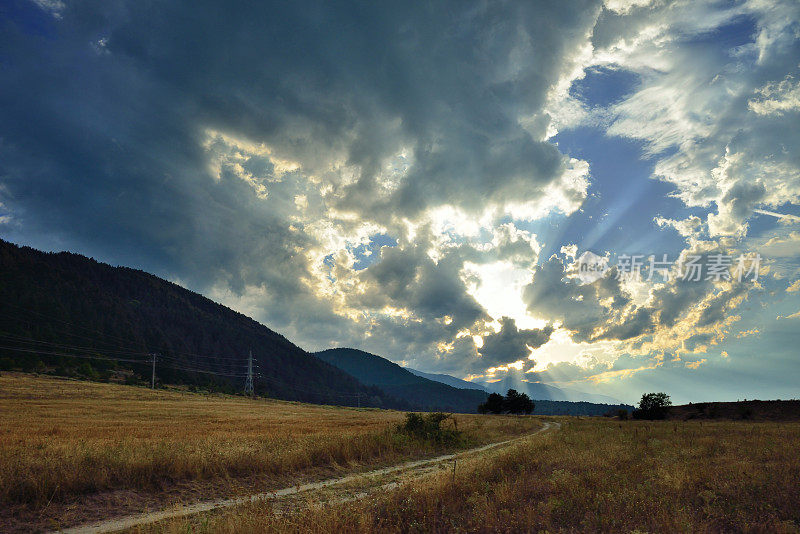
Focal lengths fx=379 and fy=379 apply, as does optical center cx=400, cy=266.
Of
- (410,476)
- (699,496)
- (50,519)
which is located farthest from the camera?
(410,476)

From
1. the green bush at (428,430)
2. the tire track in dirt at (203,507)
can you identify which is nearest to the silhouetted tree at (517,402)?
the green bush at (428,430)

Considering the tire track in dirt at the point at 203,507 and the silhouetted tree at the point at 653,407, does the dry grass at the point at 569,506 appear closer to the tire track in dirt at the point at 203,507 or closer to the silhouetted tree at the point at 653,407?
the tire track in dirt at the point at 203,507

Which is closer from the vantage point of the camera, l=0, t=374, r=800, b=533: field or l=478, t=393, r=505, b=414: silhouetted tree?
l=0, t=374, r=800, b=533: field

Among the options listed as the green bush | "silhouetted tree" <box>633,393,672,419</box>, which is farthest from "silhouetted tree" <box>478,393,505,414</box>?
the green bush

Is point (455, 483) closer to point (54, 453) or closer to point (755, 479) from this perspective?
point (755, 479)

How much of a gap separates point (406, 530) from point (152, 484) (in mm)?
10123

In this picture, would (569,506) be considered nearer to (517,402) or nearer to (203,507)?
(203,507)

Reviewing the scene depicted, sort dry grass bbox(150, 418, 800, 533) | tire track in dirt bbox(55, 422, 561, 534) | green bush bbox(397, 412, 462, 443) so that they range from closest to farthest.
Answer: dry grass bbox(150, 418, 800, 533), tire track in dirt bbox(55, 422, 561, 534), green bush bbox(397, 412, 462, 443)

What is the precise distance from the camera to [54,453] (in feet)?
45.6

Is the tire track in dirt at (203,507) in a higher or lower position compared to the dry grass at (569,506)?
lower

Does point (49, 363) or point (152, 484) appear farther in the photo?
point (49, 363)

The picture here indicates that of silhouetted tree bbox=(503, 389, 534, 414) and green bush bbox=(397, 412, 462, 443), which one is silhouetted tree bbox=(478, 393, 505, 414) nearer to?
silhouetted tree bbox=(503, 389, 534, 414)

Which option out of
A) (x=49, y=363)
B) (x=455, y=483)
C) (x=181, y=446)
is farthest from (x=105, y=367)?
(x=455, y=483)

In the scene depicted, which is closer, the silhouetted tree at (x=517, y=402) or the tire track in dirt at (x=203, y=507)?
the tire track in dirt at (x=203, y=507)
